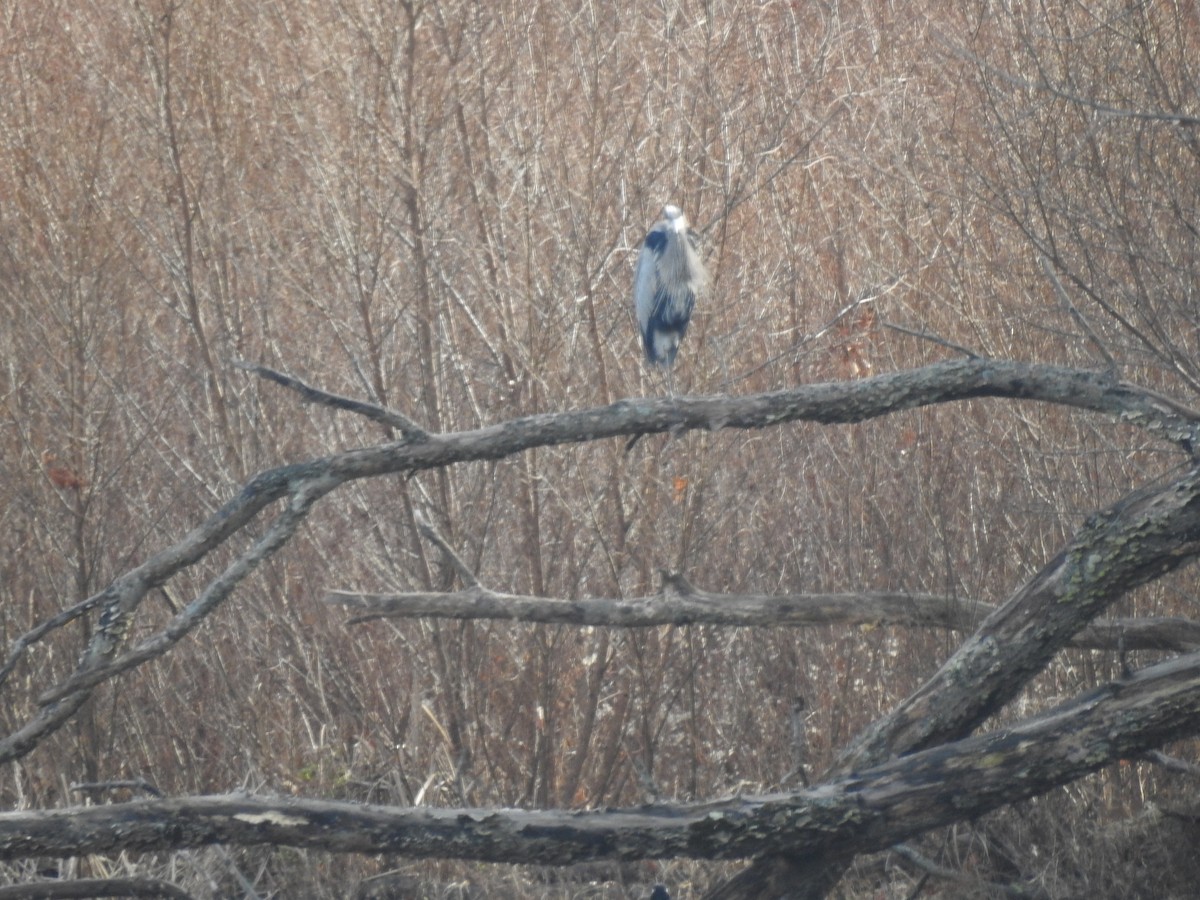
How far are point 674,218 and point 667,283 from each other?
260 millimetres

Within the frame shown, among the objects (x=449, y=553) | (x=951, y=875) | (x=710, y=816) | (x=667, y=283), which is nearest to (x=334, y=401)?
(x=449, y=553)

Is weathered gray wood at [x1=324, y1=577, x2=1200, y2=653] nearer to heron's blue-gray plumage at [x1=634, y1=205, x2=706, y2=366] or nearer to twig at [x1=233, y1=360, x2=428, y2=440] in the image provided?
twig at [x1=233, y1=360, x2=428, y2=440]

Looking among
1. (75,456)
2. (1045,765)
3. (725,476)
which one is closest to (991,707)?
(1045,765)

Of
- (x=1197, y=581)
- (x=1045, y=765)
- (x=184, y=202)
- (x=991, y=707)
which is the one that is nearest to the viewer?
(x=1045, y=765)

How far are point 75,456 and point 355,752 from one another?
1828 mm

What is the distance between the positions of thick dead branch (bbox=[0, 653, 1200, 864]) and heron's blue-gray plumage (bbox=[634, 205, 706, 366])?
11.2 ft

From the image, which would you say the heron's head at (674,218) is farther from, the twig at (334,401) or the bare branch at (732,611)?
the twig at (334,401)

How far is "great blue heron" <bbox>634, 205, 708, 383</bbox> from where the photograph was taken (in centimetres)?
556

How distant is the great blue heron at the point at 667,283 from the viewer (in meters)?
5.56

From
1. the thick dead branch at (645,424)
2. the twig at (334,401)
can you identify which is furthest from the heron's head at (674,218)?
the twig at (334,401)

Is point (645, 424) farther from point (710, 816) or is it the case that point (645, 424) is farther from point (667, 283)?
point (667, 283)

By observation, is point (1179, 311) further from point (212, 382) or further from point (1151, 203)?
point (212, 382)

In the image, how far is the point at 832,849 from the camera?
238 centimetres

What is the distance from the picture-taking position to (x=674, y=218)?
18.3 feet
